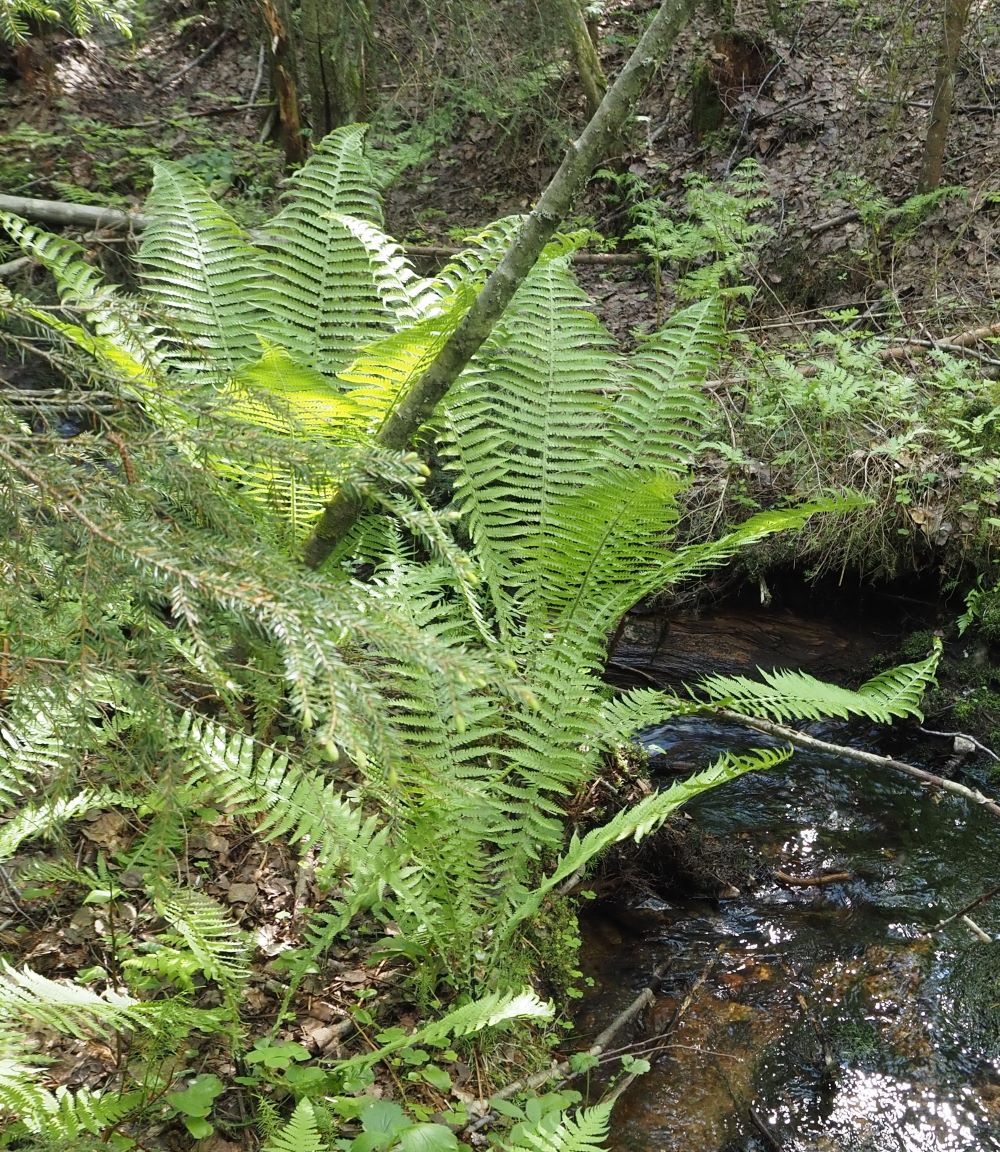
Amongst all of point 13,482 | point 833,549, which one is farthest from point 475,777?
point 833,549

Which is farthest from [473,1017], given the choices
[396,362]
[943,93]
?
[943,93]

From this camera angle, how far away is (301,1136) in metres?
1.46

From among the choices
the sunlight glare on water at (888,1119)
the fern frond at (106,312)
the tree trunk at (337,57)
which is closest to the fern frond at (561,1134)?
the sunlight glare on water at (888,1119)

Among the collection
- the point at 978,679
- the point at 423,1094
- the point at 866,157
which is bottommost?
the point at 978,679

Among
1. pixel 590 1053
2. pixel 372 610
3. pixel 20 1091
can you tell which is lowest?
pixel 590 1053

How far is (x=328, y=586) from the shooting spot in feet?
3.74

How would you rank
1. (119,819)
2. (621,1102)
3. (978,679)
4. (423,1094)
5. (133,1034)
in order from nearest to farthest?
1. (133,1034)
2. (423,1094)
3. (621,1102)
4. (119,819)
5. (978,679)

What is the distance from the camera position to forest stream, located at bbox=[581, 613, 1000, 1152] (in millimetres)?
2164

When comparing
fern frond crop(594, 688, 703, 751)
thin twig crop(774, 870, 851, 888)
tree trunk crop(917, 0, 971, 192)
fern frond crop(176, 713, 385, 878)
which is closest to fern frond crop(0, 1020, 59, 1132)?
fern frond crop(176, 713, 385, 878)

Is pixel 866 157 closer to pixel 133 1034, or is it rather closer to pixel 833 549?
pixel 833 549

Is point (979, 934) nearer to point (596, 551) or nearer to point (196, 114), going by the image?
point (596, 551)

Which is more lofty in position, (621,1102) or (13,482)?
(13,482)

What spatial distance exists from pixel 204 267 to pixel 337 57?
8.83 feet

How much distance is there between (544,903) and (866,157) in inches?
204
